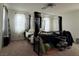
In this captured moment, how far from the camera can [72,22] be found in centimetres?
181

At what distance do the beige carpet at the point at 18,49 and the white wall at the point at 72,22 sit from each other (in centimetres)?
58

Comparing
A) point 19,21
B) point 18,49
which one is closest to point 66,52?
point 18,49

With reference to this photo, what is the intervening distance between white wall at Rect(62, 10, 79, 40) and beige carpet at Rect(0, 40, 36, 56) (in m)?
0.58

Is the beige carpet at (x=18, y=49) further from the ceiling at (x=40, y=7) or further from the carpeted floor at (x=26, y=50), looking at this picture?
the ceiling at (x=40, y=7)

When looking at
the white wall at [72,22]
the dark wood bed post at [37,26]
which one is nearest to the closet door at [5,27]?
the dark wood bed post at [37,26]

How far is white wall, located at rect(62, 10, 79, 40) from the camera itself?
5.91 feet

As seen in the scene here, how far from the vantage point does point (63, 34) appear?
1.82m

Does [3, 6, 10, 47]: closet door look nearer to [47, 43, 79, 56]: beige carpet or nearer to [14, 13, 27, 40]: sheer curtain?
[14, 13, 27, 40]: sheer curtain

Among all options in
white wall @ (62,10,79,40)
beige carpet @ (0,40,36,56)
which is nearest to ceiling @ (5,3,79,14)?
white wall @ (62,10,79,40)

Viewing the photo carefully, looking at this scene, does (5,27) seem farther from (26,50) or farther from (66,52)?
(66,52)

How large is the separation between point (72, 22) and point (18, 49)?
2.75 feet

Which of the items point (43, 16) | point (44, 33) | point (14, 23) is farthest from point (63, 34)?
point (14, 23)

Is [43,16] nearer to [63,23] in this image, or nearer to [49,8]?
[49,8]

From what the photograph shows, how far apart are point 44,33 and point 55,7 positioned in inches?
15.5
